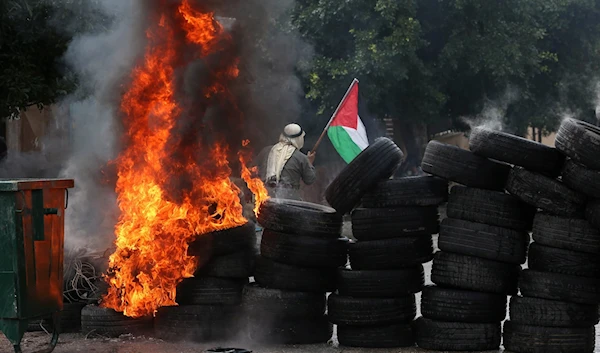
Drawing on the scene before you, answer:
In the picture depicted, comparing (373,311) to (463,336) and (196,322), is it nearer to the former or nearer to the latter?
(463,336)

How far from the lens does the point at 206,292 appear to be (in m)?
8.78

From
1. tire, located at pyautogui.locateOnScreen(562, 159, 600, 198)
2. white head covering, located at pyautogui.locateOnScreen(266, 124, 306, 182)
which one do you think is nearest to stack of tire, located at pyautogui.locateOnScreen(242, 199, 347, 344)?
tire, located at pyautogui.locateOnScreen(562, 159, 600, 198)

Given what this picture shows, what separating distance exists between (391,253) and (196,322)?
Answer: 6.90 ft

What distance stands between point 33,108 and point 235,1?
1154cm

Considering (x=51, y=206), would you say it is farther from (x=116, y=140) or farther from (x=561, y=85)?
(x=561, y=85)

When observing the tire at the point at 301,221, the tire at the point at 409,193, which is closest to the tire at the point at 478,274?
the tire at the point at 409,193

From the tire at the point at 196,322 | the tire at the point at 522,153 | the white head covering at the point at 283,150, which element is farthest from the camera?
the white head covering at the point at 283,150

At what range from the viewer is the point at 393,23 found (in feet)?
72.2

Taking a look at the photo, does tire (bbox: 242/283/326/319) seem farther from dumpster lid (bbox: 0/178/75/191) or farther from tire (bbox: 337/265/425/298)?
dumpster lid (bbox: 0/178/75/191)

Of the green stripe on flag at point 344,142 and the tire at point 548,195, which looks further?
the green stripe on flag at point 344,142

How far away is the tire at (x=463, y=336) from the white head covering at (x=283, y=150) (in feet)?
15.1

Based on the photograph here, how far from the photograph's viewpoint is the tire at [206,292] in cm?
879

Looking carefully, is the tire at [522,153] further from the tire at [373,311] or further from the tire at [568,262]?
the tire at [373,311]

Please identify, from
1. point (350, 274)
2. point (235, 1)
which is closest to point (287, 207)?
point (350, 274)
